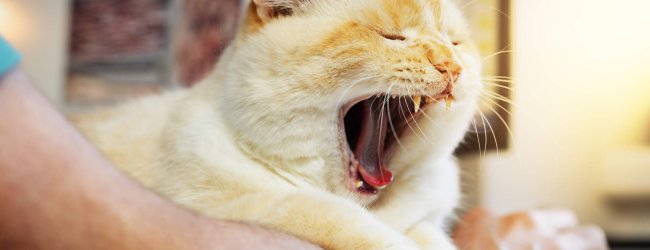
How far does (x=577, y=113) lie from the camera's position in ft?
2.82

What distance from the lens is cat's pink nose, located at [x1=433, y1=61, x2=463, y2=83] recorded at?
0.61 metres

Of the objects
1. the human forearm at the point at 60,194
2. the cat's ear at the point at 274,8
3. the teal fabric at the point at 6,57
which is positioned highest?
the teal fabric at the point at 6,57

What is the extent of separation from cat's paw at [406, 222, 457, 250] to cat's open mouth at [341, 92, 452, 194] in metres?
0.07

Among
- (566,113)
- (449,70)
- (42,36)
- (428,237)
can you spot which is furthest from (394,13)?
(42,36)

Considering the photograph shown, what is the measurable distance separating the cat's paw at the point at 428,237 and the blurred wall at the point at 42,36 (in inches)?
46.8

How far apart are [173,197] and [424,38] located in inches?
13.3

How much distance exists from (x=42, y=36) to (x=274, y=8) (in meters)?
1.26

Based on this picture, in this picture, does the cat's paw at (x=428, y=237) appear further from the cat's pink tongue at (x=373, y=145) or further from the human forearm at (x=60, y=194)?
the human forearm at (x=60, y=194)

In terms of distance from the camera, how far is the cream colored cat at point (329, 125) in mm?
594

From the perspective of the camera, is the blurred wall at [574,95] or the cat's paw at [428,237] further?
the blurred wall at [574,95]

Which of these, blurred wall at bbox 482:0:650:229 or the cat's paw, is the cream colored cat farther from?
blurred wall at bbox 482:0:650:229

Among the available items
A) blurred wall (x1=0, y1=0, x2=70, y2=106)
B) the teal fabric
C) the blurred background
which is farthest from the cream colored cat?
blurred wall (x1=0, y1=0, x2=70, y2=106)

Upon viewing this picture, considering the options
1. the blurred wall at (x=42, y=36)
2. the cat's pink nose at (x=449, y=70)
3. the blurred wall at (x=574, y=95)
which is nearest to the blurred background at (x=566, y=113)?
the blurred wall at (x=574, y=95)

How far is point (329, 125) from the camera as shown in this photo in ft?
2.10
